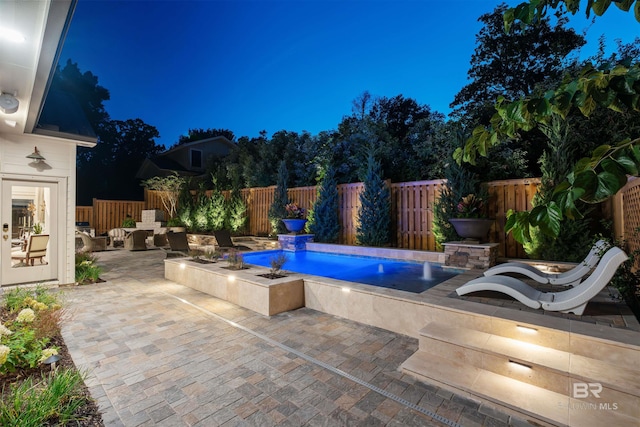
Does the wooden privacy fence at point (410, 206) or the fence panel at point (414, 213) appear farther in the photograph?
the fence panel at point (414, 213)

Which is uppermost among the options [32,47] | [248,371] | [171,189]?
[32,47]

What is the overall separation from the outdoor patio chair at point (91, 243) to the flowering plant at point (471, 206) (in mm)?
11673

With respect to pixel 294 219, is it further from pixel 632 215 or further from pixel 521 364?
pixel 521 364

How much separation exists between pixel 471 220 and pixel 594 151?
5787 millimetres

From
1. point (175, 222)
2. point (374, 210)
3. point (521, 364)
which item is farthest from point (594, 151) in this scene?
point (175, 222)

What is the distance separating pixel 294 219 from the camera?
10.1m

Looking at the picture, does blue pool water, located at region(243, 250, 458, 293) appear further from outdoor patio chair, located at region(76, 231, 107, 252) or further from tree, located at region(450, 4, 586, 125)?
tree, located at region(450, 4, 586, 125)

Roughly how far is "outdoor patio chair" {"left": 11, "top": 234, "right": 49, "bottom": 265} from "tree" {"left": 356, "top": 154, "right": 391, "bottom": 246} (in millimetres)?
7356

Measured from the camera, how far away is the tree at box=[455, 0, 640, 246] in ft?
2.82

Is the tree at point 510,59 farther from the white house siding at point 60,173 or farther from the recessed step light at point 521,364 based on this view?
the white house siding at point 60,173

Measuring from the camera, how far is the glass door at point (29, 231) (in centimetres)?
559

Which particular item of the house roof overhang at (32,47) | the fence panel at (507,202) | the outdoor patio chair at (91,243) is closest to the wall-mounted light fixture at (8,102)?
the house roof overhang at (32,47)

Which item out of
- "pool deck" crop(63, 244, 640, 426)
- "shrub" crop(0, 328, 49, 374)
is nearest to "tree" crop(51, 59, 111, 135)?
"pool deck" crop(63, 244, 640, 426)

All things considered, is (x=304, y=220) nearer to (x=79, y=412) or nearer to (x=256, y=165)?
(x=256, y=165)
